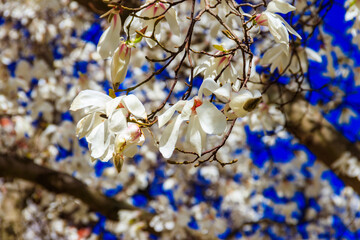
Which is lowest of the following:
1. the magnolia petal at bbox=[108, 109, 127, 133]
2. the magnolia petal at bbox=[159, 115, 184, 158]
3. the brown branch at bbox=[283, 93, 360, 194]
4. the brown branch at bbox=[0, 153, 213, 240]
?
the magnolia petal at bbox=[159, 115, 184, 158]

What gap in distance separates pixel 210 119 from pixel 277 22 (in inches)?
7.7

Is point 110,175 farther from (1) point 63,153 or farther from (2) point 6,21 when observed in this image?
(2) point 6,21

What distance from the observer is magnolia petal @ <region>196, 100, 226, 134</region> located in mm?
505

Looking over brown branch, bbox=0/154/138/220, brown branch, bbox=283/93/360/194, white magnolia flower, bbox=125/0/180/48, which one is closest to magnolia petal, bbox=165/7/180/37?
white magnolia flower, bbox=125/0/180/48

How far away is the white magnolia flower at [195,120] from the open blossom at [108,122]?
4 centimetres

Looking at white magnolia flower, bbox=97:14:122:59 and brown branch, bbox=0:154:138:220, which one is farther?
brown branch, bbox=0:154:138:220

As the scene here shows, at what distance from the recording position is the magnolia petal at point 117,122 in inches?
20.8

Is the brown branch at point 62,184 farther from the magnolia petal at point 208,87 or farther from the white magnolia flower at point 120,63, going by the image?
the magnolia petal at point 208,87

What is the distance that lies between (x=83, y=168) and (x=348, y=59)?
4.91 ft

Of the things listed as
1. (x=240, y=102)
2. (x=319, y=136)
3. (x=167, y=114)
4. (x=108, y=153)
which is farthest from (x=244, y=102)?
(x=319, y=136)

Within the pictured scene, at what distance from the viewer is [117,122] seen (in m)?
0.53

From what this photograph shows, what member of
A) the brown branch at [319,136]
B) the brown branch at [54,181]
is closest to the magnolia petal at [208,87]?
Result: the brown branch at [319,136]

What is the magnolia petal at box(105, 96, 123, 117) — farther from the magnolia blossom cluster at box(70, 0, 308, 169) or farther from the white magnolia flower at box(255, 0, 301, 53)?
the white magnolia flower at box(255, 0, 301, 53)

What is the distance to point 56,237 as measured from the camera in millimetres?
3457
